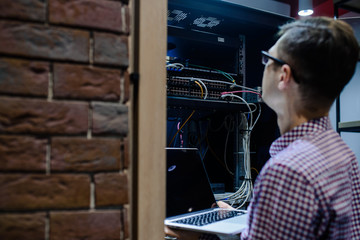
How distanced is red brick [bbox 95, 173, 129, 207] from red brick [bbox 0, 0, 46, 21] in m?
0.31

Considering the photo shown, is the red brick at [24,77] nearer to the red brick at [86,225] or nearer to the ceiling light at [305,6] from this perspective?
the red brick at [86,225]

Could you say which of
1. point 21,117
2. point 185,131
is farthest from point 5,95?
point 185,131

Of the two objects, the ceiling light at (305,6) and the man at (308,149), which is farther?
the ceiling light at (305,6)

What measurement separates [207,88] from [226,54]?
30cm

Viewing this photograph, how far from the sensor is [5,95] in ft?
1.89

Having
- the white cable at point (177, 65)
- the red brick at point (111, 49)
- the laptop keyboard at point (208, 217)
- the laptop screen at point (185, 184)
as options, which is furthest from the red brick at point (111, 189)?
the white cable at point (177, 65)

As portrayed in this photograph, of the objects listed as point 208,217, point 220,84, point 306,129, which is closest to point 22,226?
point 306,129

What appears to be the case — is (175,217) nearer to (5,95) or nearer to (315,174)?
(315,174)

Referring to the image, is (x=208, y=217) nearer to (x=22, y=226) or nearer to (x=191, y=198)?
(x=191, y=198)

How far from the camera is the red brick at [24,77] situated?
58cm

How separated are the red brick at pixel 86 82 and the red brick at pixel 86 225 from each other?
22 centimetres

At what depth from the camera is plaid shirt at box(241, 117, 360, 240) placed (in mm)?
739

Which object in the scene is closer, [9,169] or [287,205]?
[9,169]

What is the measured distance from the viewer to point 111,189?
2.06 feet
